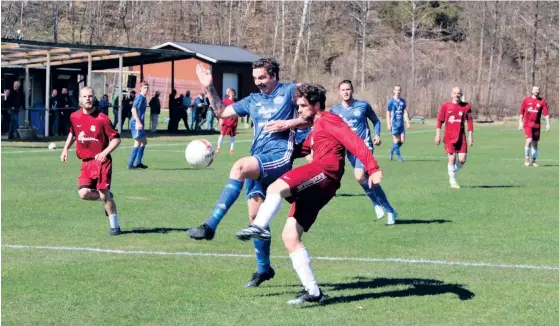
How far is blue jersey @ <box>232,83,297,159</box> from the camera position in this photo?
9219mm

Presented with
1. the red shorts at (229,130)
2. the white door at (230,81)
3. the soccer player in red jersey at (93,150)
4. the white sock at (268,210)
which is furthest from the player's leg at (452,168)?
the white door at (230,81)

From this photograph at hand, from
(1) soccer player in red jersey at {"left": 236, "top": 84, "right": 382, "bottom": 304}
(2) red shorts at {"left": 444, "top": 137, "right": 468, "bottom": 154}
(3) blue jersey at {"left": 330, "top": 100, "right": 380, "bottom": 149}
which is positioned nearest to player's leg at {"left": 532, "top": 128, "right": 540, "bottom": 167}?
(2) red shorts at {"left": 444, "top": 137, "right": 468, "bottom": 154}

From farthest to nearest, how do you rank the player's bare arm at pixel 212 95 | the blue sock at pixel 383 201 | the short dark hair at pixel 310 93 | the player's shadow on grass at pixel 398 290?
the blue sock at pixel 383 201
the player's bare arm at pixel 212 95
the player's shadow on grass at pixel 398 290
the short dark hair at pixel 310 93

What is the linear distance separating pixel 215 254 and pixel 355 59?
73.5 metres

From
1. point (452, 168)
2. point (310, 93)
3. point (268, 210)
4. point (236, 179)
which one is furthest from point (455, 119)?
point (268, 210)

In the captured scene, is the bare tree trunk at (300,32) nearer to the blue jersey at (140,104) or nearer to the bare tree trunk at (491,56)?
the bare tree trunk at (491,56)

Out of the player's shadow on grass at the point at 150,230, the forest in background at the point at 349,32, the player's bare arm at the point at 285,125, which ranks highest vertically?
the forest in background at the point at 349,32

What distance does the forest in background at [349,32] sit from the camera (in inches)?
3091

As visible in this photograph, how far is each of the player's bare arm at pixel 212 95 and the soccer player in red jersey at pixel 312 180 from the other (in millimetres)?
1039

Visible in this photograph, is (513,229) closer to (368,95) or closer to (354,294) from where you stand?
(354,294)

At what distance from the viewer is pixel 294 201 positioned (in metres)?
8.41

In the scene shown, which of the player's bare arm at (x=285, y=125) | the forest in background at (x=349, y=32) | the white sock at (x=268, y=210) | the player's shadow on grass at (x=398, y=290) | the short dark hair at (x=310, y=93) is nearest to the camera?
the white sock at (x=268, y=210)

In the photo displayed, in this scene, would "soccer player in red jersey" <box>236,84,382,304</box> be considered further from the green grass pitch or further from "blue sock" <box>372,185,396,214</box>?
"blue sock" <box>372,185,396,214</box>

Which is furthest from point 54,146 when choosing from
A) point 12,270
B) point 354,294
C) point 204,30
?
point 204,30
